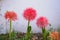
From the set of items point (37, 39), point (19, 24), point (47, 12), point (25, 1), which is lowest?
point (37, 39)

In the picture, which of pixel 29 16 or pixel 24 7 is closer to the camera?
pixel 29 16

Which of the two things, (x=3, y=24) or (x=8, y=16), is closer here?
(x=8, y=16)

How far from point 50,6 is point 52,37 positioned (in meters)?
1.12

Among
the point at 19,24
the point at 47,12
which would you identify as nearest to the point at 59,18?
the point at 47,12

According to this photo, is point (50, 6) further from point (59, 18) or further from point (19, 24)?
point (19, 24)

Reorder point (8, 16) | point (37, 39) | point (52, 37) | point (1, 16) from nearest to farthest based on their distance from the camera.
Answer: point (52, 37) → point (8, 16) → point (37, 39) → point (1, 16)

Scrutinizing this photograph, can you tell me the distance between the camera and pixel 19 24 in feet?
6.37

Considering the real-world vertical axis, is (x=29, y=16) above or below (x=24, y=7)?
below

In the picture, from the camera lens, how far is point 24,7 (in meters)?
1.94

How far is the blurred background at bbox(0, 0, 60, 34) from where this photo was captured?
193 centimetres

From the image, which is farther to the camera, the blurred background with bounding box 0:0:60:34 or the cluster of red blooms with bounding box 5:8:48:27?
the blurred background with bounding box 0:0:60:34

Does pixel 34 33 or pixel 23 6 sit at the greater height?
pixel 23 6

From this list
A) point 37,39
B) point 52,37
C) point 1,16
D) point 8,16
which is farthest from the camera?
point 1,16

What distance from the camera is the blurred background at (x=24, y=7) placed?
6.32 ft
